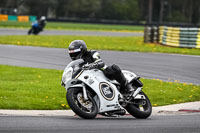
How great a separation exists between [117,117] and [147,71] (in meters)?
7.84

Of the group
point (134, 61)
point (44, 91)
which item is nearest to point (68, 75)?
point (44, 91)

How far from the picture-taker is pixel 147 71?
17391 millimetres

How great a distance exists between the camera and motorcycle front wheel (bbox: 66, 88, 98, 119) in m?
8.75

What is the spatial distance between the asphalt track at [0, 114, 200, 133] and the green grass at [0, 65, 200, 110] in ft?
5.15

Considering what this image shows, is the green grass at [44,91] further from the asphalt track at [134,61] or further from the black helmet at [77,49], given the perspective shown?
the asphalt track at [134,61]

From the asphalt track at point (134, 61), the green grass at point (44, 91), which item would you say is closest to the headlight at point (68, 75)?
the green grass at point (44, 91)

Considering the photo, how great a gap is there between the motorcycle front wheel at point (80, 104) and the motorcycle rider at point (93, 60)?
56 centimetres

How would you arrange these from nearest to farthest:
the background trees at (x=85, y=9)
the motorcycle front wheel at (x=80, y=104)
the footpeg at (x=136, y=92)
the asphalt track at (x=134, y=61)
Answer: the motorcycle front wheel at (x=80, y=104) → the footpeg at (x=136, y=92) → the asphalt track at (x=134, y=61) → the background trees at (x=85, y=9)

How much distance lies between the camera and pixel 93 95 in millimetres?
9219

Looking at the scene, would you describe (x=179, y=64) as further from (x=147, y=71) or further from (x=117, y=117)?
(x=117, y=117)

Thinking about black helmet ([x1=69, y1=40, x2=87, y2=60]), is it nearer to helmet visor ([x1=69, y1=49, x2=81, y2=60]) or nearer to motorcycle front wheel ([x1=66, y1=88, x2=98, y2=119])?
helmet visor ([x1=69, y1=49, x2=81, y2=60])

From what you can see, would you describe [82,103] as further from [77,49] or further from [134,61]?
[134,61]

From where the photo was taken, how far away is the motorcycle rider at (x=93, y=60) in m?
9.37

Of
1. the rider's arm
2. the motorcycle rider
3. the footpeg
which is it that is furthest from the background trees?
the rider's arm
